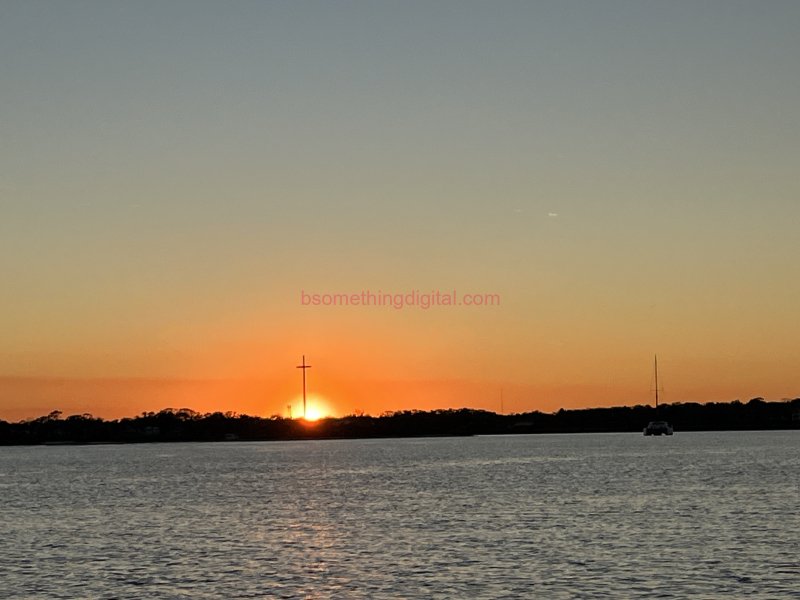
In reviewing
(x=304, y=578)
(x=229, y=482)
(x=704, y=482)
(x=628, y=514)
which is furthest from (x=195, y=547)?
(x=229, y=482)

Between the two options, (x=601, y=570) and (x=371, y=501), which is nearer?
(x=601, y=570)

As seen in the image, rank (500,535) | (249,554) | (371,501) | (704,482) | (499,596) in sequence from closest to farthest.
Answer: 1. (499,596)
2. (249,554)
3. (500,535)
4. (371,501)
5. (704,482)

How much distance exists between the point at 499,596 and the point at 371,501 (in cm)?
7164

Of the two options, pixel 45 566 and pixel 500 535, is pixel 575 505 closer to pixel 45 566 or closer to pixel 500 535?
pixel 500 535

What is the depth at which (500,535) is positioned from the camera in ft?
287

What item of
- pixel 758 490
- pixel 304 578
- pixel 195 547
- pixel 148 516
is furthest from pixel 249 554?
pixel 758 490

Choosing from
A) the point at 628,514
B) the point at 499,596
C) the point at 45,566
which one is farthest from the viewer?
the point at 628,514

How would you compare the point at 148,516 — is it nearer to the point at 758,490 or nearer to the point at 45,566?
the point at 45,566

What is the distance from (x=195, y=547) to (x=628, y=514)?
41.0 metres

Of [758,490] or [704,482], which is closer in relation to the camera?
[758,490]

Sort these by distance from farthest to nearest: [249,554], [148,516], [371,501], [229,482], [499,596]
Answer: [229,482]
[371,501]
[148,516]
[249,554]
[499,596]

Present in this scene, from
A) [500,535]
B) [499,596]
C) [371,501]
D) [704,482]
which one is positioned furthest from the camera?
[704,482]

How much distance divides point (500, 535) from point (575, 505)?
98.0 ft

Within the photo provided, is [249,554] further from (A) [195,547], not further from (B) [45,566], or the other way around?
(B) [45,566]
